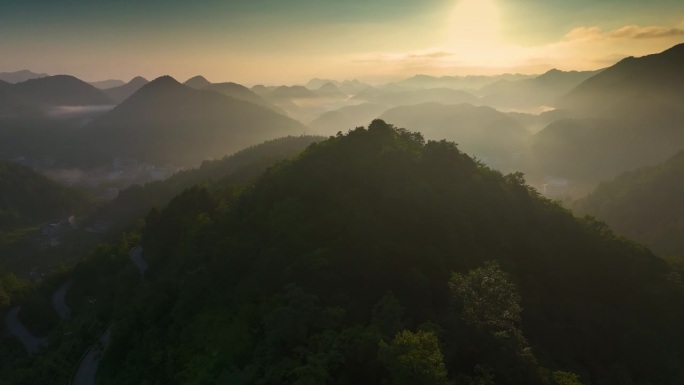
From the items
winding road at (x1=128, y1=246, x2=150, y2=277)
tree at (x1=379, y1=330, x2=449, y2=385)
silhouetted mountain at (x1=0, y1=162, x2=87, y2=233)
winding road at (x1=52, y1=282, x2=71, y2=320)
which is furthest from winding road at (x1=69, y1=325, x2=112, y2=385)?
silhouetted mountain at (x1=0, y1=162, x2=87, y2=233)

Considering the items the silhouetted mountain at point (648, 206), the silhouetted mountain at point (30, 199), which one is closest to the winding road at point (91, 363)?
the silhouetted mountain at point (648, 206)

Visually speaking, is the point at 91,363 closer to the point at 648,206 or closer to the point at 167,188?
the point at 167,188

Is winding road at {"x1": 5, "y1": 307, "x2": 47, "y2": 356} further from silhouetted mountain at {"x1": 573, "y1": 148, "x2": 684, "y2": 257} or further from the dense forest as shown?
silhouetted mountain at {"x1": 573, "y1": 148, "x2": 684, "y2": 257}

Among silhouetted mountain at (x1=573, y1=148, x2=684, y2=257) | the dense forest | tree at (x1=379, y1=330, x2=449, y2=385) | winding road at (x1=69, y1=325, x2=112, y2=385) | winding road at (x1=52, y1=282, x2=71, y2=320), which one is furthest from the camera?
silhouetted mountain at (x1=573, y1=148, x2=684, y2=257)

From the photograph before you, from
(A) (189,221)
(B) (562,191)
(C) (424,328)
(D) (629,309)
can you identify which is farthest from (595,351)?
(B) (562,191)

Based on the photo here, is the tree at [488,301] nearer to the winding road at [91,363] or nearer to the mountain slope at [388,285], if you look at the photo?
the mountain slope at [388,285]

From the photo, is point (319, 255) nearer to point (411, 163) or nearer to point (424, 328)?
point (424, 328)

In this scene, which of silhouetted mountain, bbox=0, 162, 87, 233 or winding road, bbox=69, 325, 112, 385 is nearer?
winding road, bbox=69, 325, 112, 385

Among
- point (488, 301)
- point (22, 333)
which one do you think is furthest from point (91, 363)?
point (488, 301)
